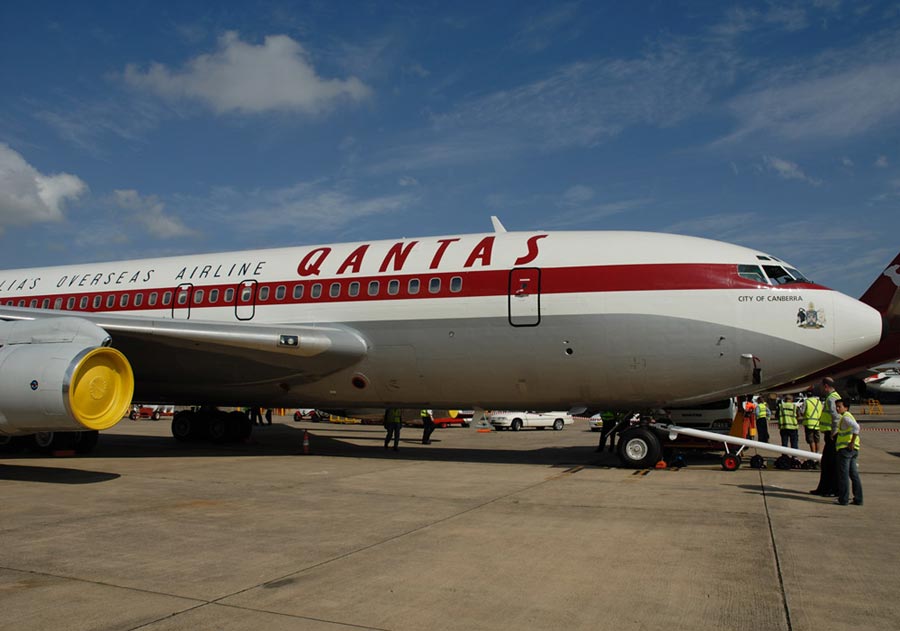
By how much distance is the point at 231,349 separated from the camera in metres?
14.6

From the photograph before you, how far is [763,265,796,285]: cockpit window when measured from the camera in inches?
497

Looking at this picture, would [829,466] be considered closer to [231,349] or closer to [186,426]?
[231,349]

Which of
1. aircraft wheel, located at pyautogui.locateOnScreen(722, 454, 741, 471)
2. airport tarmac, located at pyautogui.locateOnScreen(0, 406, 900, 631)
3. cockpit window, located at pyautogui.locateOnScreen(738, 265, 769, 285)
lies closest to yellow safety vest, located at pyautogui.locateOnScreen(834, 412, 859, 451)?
airport tarmac, located at pyautogui.locateOnScreen(0, 406, 900, 631)

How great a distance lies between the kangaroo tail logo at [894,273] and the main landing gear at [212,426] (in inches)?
807

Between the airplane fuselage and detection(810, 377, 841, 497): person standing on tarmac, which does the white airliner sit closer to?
the airplane fuselage

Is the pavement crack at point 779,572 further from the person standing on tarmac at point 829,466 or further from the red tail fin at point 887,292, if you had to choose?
the red tail fin at point 887,292

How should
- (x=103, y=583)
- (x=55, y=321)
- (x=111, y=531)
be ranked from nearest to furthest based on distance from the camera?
(x=103, y=583), (x=111, y=531), (x=55, y=321)

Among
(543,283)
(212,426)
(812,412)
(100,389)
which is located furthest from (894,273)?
(100,389)

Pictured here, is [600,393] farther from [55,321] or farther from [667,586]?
[55,321]

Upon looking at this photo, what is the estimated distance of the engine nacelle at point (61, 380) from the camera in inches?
400

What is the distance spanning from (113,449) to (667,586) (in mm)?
15794

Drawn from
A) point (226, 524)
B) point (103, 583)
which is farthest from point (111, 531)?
point (103, 583)

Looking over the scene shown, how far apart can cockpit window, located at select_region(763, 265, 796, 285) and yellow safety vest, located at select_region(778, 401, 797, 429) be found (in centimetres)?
488

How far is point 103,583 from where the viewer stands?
5.66m
